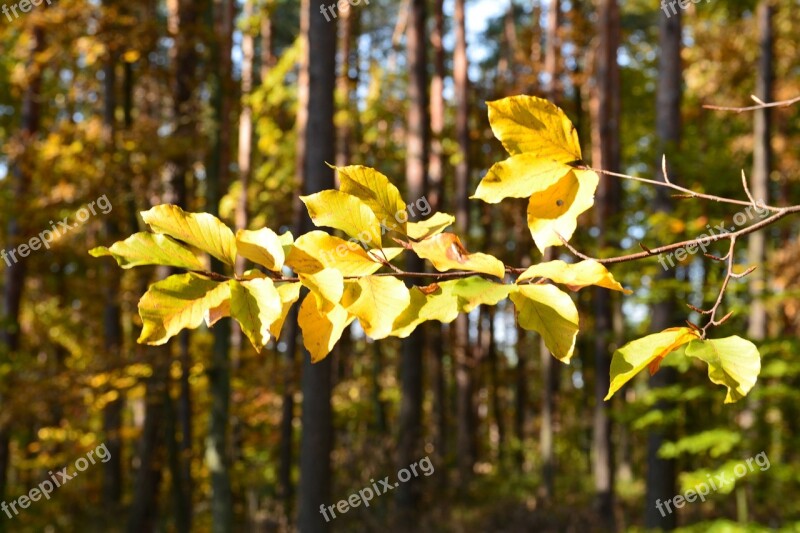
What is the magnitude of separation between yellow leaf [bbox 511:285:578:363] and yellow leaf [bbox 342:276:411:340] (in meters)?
0.12

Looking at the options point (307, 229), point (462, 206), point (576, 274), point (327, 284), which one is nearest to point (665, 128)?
point (307, 229)

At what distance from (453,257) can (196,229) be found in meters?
0.28

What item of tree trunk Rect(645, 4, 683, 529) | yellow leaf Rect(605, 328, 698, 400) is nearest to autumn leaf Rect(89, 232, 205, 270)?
yellow leaf Rect(605, 328, 698, 400)

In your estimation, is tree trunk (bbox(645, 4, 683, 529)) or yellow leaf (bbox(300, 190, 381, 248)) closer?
yellow leaf (bbox(300, 190, 381, 248))

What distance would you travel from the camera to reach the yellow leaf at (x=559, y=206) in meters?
0.85

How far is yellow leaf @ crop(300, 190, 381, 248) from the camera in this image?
82 cm

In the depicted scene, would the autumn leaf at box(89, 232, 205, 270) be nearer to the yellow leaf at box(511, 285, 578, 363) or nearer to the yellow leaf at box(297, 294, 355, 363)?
the yellow leaf at box(297, 294, 355, 363)

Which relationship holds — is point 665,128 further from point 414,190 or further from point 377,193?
point 377,193

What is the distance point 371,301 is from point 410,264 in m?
6.48

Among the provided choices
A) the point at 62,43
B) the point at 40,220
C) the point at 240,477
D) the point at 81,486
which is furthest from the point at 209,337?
the point at 81,486

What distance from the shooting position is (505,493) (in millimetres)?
13648

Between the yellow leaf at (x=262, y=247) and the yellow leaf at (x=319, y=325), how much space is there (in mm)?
58

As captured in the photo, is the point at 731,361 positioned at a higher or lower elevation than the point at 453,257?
lower

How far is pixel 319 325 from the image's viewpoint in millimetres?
854
